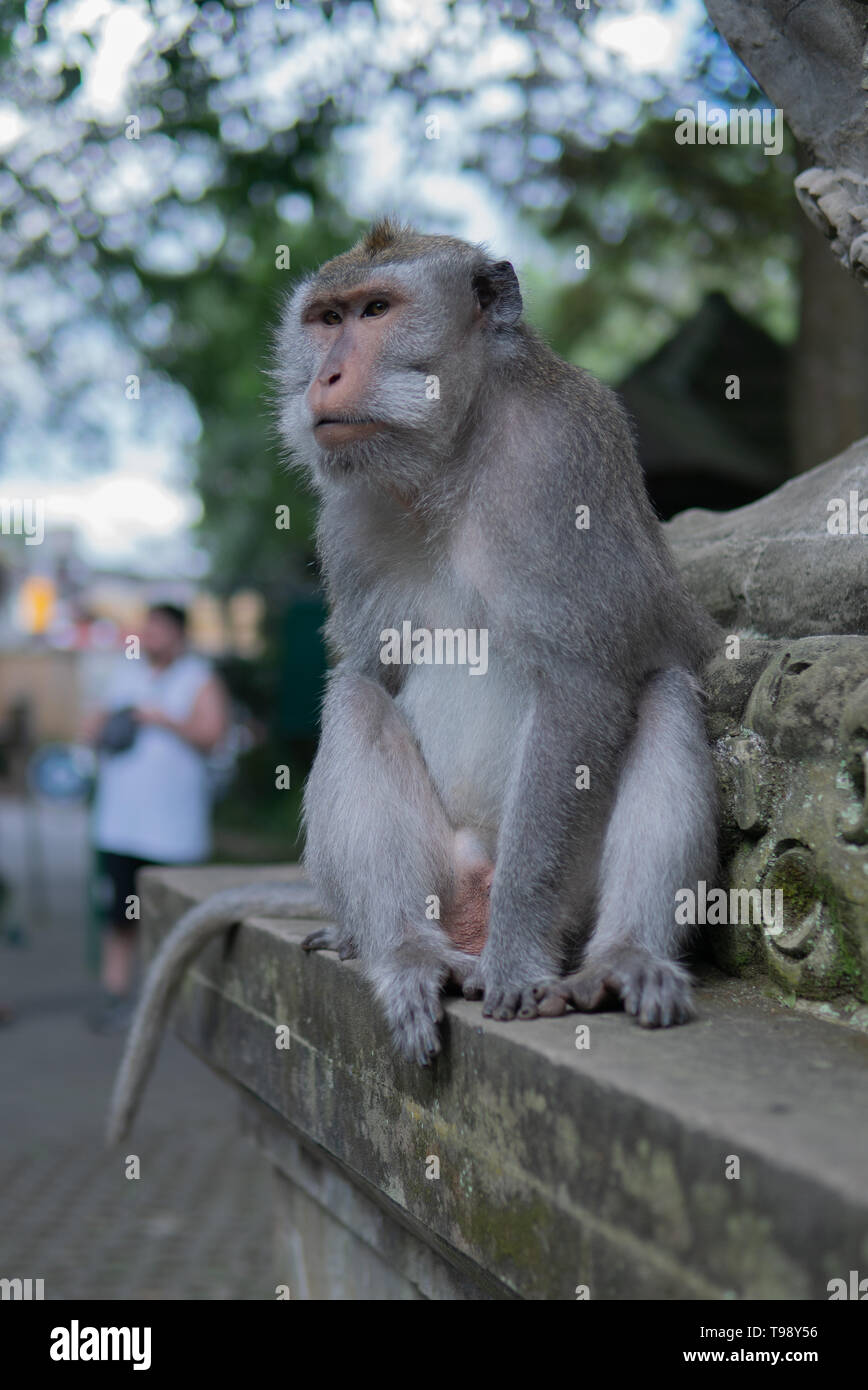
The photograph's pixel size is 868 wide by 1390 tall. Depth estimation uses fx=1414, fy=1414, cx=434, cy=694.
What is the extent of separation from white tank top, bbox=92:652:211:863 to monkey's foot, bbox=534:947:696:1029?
4781 mm

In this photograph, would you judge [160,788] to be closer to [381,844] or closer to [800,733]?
[381,844]

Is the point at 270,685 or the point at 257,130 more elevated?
the point at 257,130

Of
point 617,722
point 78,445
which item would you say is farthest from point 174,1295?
point 78,445

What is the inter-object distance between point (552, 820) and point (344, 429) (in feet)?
2.81

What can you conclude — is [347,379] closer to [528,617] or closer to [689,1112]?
[528,617]

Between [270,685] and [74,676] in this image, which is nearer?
[270,685]

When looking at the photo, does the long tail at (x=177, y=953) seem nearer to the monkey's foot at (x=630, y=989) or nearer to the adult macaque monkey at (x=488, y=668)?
the adult macaque monkey at (x=488, y=668)

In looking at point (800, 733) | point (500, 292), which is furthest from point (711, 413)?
point (800, 733)

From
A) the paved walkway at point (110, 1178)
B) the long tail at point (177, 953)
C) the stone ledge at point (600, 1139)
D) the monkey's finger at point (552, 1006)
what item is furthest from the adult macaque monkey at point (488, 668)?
the paved walkway at point (110, 1178)

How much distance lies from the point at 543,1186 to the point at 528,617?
1.05 meters

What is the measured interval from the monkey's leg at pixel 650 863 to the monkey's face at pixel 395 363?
71 cm

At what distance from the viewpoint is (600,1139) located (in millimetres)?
1968

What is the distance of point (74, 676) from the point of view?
101 ft

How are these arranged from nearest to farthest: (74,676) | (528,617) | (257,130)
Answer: (528,617), (257,130), (74,676)
